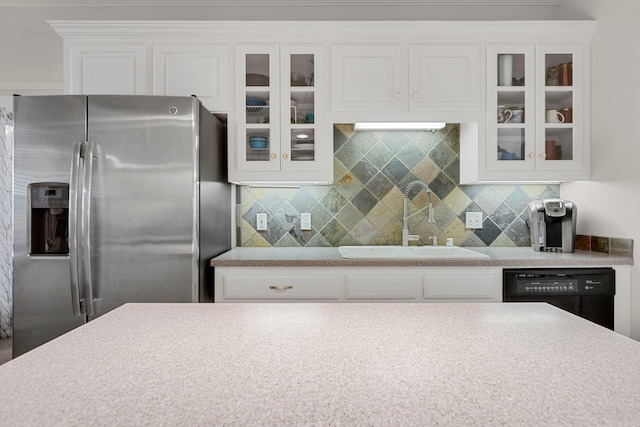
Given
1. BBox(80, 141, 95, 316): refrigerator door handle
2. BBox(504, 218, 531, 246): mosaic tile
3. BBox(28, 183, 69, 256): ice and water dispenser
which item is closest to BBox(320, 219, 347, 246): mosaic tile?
BBox(504, 218, 531, 246): mosaic tile

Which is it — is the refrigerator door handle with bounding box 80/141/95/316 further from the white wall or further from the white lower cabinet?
the white wall

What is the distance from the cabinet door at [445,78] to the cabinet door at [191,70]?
122 cm

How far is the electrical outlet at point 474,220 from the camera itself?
282 cm

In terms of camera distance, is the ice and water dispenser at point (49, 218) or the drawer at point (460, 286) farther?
the drawer at point (460, 286)

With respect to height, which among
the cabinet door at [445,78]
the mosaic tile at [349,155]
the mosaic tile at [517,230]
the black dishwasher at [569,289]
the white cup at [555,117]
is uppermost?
the cabinet door at [445,78]

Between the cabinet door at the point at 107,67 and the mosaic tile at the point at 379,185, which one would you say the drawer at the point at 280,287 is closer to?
the mosaic tile at the point at 379,185

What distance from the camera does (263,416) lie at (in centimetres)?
48

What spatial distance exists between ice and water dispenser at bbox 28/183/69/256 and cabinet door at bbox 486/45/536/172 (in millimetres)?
2493

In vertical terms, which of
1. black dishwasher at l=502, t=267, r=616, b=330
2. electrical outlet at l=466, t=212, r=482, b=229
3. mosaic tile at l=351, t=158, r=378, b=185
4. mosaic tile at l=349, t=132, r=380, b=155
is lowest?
black dishwasher at l=502, t=267, r=616, b=330

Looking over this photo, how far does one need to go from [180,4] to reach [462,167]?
2.43 m

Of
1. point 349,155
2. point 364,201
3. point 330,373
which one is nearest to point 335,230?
point 364,201

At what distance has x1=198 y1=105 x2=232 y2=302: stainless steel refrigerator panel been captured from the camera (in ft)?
6.94

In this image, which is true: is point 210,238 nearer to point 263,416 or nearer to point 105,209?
point 105,209

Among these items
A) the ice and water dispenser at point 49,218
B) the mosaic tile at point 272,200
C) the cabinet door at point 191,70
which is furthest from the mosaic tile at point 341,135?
the ice and water dispenser at point 49,218
